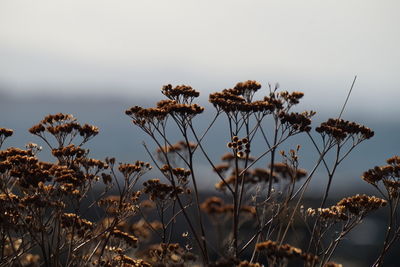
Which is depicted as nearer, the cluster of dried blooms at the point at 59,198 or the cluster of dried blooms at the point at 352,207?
the cluster of dried blooms at the point at 59,198

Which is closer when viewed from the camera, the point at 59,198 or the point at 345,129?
the point at 59,198

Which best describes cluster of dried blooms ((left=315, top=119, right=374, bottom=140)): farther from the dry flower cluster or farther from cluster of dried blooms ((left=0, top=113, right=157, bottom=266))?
cluster of dried blooms ((left=0, top=113, right=157, bottom=266))

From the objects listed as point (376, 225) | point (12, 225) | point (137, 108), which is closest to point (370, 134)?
point (137, 108)

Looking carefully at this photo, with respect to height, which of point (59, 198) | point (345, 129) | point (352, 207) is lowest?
point (352, 207)

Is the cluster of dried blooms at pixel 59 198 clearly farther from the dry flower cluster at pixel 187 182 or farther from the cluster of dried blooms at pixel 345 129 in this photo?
the cluster of dried blooms at pixel 345 129

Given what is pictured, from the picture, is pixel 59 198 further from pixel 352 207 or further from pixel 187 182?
pixel 352 207

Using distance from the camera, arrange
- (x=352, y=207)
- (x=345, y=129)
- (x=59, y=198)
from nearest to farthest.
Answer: (x=59, y=198)
(x=352, y=207)
(x=345, y=129)

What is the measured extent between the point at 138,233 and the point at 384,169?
4.80 metres

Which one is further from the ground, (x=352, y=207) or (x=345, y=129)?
(x=345, y=129)

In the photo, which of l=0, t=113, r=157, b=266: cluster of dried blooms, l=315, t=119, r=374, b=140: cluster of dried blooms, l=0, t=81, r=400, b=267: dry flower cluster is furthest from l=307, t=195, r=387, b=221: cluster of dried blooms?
l=0, t=113, r=157, b=266: cluster of dried blooms

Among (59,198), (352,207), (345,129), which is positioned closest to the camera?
(59,198)

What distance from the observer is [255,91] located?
28.3 feet

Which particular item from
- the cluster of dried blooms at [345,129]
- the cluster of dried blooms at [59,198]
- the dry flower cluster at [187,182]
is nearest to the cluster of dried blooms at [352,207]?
the dry flower cluster at [187,182]

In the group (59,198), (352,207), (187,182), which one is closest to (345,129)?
(352,207)
